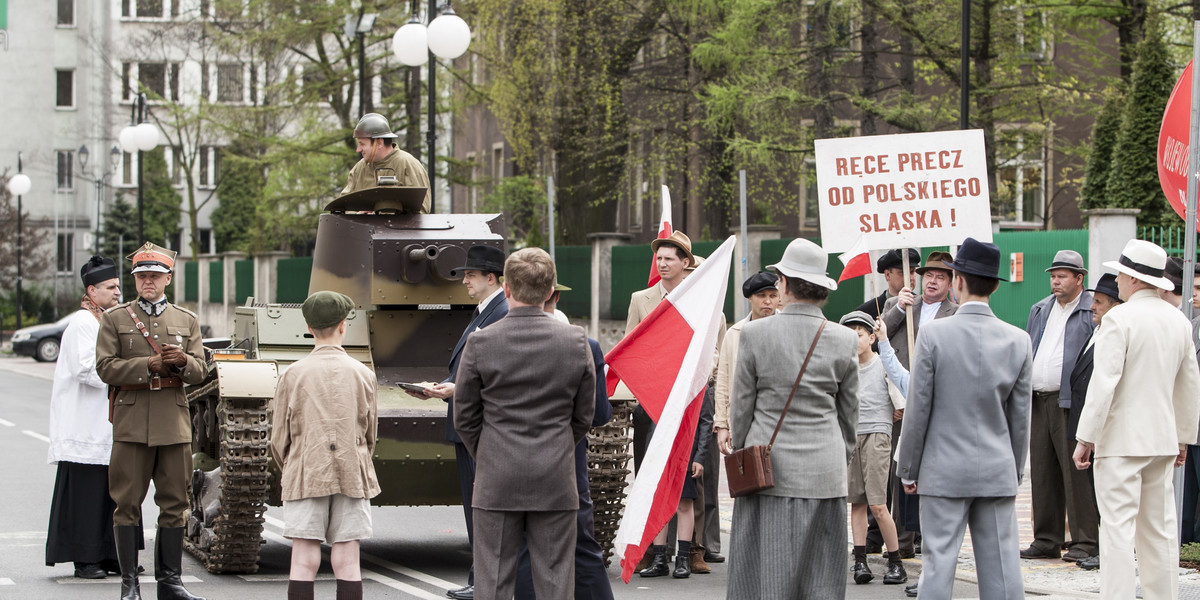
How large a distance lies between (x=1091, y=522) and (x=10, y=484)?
10273 mm

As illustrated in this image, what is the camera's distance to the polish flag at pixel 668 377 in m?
7.59

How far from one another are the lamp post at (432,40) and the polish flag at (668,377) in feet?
31.0

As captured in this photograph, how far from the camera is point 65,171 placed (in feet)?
207

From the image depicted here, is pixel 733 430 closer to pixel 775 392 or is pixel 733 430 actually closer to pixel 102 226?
pixel 775 392

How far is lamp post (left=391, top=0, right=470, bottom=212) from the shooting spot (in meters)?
18.2

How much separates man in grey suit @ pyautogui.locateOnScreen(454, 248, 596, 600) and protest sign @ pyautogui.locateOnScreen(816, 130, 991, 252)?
4.03 meters

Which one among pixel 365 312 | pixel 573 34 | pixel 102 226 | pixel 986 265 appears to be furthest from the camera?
pixel 102 226

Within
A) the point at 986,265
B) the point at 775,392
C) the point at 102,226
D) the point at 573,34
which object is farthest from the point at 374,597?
the point at 102,226

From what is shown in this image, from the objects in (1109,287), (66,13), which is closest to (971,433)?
(1109,287)

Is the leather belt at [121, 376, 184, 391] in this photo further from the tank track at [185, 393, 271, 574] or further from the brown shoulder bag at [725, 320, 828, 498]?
the brown shoulder bag at [725, 320, 828, 498]

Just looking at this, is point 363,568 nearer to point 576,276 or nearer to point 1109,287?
point 1109,287

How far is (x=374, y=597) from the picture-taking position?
9.13 m

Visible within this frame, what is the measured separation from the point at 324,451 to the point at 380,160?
15.2 ft

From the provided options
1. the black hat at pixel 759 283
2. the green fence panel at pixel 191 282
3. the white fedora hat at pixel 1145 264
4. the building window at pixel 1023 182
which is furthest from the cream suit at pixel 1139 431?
the green fence panel at pixel 191 282
